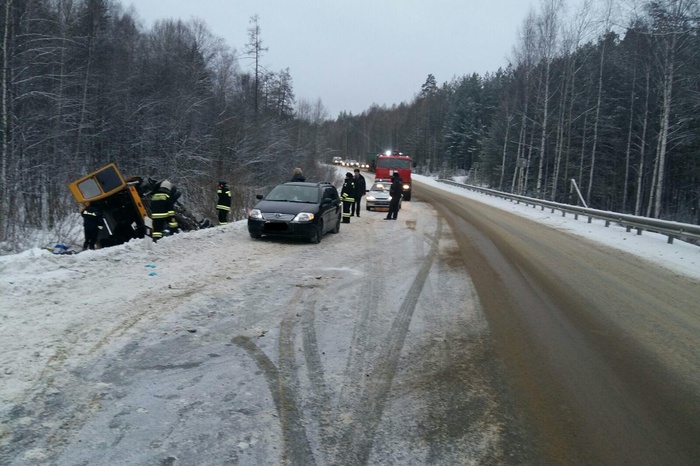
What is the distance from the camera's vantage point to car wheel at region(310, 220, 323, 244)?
11945mm

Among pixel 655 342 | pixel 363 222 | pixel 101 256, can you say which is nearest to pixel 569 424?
pixel 655 342

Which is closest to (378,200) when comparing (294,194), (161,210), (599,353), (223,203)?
(223,203)

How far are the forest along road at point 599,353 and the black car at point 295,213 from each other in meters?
3.83

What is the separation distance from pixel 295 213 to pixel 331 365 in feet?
24.9

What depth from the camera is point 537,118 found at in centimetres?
4091

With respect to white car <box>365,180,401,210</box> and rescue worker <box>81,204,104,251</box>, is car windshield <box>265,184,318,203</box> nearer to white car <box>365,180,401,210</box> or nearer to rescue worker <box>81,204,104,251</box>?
rescue worker <box>81,204,104,251</box>

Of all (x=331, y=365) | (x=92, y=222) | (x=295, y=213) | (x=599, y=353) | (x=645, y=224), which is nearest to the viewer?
(x=331, y=365)

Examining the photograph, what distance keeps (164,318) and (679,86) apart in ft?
99.4

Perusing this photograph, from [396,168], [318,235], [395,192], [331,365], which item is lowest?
[331,365]

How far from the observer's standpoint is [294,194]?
13164mm

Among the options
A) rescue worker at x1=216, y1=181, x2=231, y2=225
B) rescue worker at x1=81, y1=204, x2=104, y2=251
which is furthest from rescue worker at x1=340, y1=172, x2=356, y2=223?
rescue worker at x1=81, y1=204, x2=104, y2=251

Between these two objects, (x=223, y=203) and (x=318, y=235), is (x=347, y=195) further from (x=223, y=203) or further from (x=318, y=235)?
(x=318, y=235)

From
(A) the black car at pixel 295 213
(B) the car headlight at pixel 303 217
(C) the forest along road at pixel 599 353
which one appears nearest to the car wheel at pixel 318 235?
(A) the black car at pixel 295 213

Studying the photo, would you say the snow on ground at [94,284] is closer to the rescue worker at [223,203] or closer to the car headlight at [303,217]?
the car headlight at [303,217]
